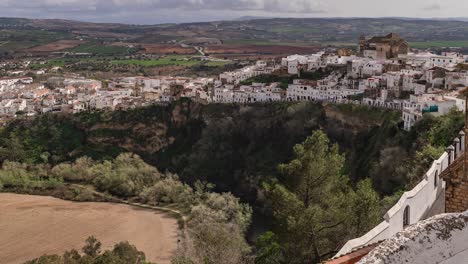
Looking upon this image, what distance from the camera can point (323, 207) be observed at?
14.1 meters

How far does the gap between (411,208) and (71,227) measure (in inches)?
1026

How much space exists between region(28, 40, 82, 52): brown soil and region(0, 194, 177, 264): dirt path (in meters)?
98.2

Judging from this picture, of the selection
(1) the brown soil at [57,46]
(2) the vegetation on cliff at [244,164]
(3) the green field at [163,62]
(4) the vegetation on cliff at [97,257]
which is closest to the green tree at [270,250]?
(2) the vegetation on cliff at [244,164]

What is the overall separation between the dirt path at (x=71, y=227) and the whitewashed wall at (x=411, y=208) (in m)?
17.7

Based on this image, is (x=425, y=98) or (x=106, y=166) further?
(x=106, y=166)

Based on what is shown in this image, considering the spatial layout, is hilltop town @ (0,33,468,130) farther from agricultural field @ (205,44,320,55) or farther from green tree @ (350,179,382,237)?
agricultural field @ (205,44,320,55)

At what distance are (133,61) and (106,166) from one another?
66682 mm

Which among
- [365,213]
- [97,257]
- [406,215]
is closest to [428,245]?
[406,215]

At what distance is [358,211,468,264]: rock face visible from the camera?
448cm

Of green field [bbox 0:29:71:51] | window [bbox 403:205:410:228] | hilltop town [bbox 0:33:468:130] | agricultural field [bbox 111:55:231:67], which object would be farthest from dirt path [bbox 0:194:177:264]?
green field [bbox 0:29:71:51]

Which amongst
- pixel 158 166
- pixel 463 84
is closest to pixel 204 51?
pixel 158 166

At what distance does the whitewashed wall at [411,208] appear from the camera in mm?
8070

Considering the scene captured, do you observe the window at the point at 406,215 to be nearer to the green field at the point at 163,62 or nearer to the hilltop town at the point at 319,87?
the hilltop town at the point at 319,87

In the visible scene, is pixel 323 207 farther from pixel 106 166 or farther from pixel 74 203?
pixel 106 166
